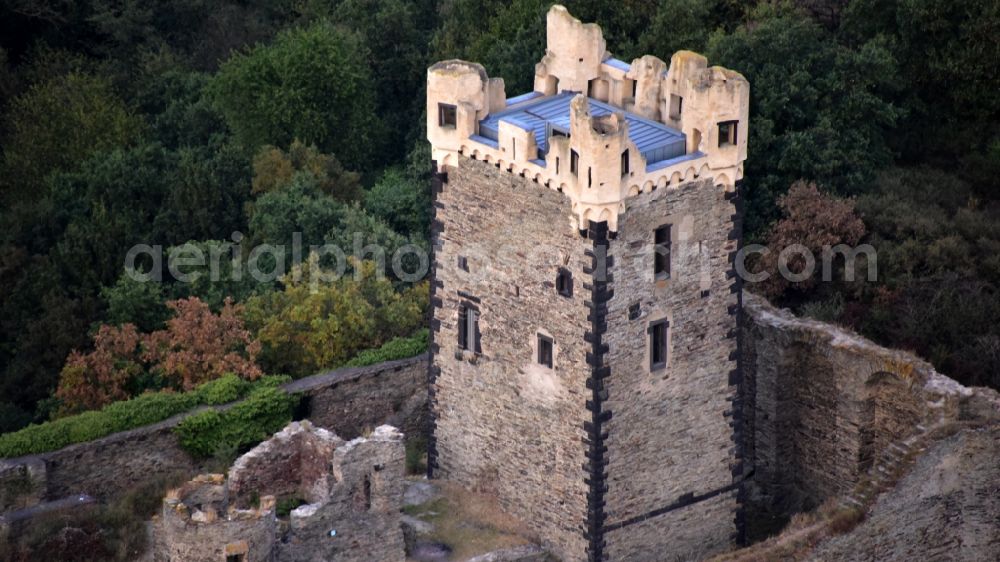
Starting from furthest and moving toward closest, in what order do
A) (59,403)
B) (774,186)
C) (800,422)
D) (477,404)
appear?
1. (774,186)
2. (59,403)
3. (800,422)
4. (477,404)

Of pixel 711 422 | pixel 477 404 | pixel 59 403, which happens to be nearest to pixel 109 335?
pixel 59 403

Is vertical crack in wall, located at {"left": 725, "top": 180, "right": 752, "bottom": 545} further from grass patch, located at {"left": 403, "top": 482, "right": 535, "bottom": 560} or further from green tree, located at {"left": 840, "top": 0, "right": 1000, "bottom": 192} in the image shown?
green tree, located at {"left": 840, "top": 0, "right": 1000, "bottom": 192}

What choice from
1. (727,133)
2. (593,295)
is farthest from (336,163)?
(593,295)

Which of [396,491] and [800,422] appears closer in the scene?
[396,491]

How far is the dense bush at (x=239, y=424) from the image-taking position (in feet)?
148

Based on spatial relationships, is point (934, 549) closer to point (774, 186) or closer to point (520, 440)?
point (520, 440)

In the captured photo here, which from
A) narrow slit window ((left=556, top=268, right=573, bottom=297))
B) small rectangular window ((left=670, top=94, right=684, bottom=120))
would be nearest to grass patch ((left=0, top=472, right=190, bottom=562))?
narrow slit window ((left=556, top=268, right=573, bottom=297))

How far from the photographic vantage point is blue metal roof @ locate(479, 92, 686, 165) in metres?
38.7

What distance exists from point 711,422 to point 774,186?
14.3m

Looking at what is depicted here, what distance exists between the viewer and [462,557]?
39594 mm

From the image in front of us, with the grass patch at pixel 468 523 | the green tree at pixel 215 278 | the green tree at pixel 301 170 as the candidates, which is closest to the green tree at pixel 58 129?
the green tree at pixel 301 170

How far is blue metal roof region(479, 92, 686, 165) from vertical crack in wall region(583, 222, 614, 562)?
1974mm

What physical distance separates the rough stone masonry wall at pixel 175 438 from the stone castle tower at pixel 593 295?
5402 millimetres

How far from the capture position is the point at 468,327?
40.9 m
